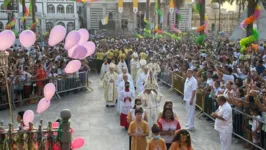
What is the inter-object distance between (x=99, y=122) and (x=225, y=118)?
15.9 feet

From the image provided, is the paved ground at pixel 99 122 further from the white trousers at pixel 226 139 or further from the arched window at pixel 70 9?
the arched window at pixel 70 9

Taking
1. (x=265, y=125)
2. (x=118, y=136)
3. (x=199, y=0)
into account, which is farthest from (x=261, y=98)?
(x=199, y=0)

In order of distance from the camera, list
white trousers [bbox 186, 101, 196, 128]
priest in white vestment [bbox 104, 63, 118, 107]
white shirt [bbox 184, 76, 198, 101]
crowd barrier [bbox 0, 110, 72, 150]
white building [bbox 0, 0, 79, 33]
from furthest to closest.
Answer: white building [bbox 0, 0, 79, 33] < priest in white vestment [bbox 104, 63, 118, 107] < white trousers [bbox 186, 101, 196, 128] < white shirt [bbox 184, 76, 198, 101] < crowd barrier [bbox 0, 110, 72, 150]

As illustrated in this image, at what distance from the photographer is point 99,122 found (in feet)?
39.7

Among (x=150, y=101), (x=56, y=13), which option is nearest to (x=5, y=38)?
(x=150, y=101)

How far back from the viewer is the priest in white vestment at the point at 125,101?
11.2m

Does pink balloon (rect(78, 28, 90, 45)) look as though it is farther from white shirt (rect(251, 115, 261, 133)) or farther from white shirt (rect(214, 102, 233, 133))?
white shirt (rect(251, 115, 261, 133))

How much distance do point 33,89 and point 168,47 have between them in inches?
559

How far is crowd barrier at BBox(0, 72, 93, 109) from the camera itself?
13805mm

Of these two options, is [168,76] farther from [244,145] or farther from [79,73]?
[244,145]

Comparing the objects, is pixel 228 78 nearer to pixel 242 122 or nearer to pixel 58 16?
pixel 242 122

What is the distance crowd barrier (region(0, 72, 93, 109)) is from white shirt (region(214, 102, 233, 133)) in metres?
7.91

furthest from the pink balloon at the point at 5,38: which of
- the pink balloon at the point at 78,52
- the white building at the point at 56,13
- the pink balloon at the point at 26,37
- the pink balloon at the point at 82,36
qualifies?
the white building at the point at 56,13

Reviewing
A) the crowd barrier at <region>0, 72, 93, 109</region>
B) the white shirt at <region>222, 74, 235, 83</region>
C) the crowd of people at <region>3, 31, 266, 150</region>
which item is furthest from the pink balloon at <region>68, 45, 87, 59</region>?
the crowd barrier at <region>0, 72, 93, 109</region>
